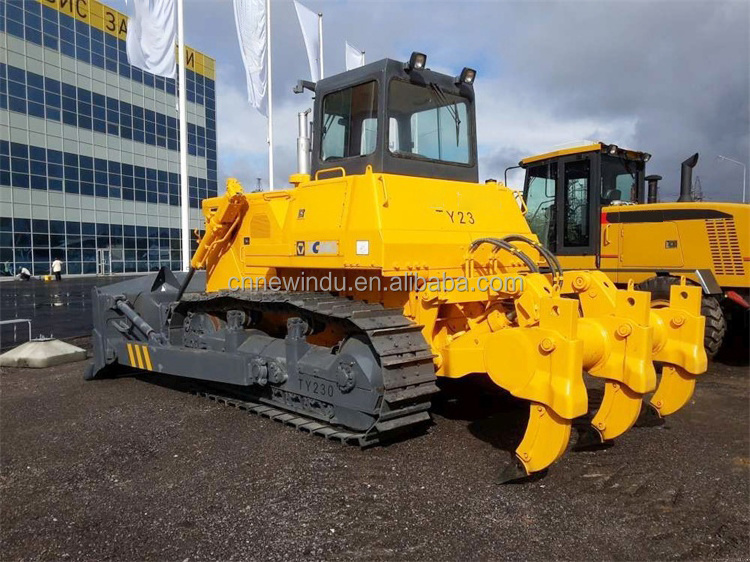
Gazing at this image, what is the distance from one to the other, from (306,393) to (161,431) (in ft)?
4.52

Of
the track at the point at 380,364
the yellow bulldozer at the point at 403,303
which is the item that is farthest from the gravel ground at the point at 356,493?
the yellow bulldozer at the point at 403,303

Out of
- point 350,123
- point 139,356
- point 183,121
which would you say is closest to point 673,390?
point 350,123

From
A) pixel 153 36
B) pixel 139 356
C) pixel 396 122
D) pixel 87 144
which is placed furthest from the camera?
pixel 87 144

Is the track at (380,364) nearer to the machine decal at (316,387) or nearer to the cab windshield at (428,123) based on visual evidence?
the machine decal at (316,387)

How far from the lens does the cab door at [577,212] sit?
847cm

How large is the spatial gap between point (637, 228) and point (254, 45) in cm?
978

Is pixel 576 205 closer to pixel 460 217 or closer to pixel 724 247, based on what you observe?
pixel 724 247

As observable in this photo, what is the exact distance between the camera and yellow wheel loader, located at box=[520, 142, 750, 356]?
Answer: 7.50 meters

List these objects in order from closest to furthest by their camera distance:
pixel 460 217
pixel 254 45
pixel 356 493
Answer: pixel 356 493 < pixel 460 217 < pixel 254 45

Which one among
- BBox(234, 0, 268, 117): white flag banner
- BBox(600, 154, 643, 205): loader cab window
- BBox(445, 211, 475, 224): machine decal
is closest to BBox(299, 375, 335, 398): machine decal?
BBox(445, 211, 475, 224): machine decal

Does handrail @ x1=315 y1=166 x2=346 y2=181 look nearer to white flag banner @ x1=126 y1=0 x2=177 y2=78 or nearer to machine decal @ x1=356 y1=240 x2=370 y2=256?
machine decal @ x1=356 y1=240 x2=370 y2=256

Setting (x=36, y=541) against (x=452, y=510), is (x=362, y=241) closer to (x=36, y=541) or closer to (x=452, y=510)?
(x=452, y=510)

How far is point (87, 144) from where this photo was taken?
32.4 m

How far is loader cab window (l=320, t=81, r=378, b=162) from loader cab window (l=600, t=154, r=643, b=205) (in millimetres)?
4861
